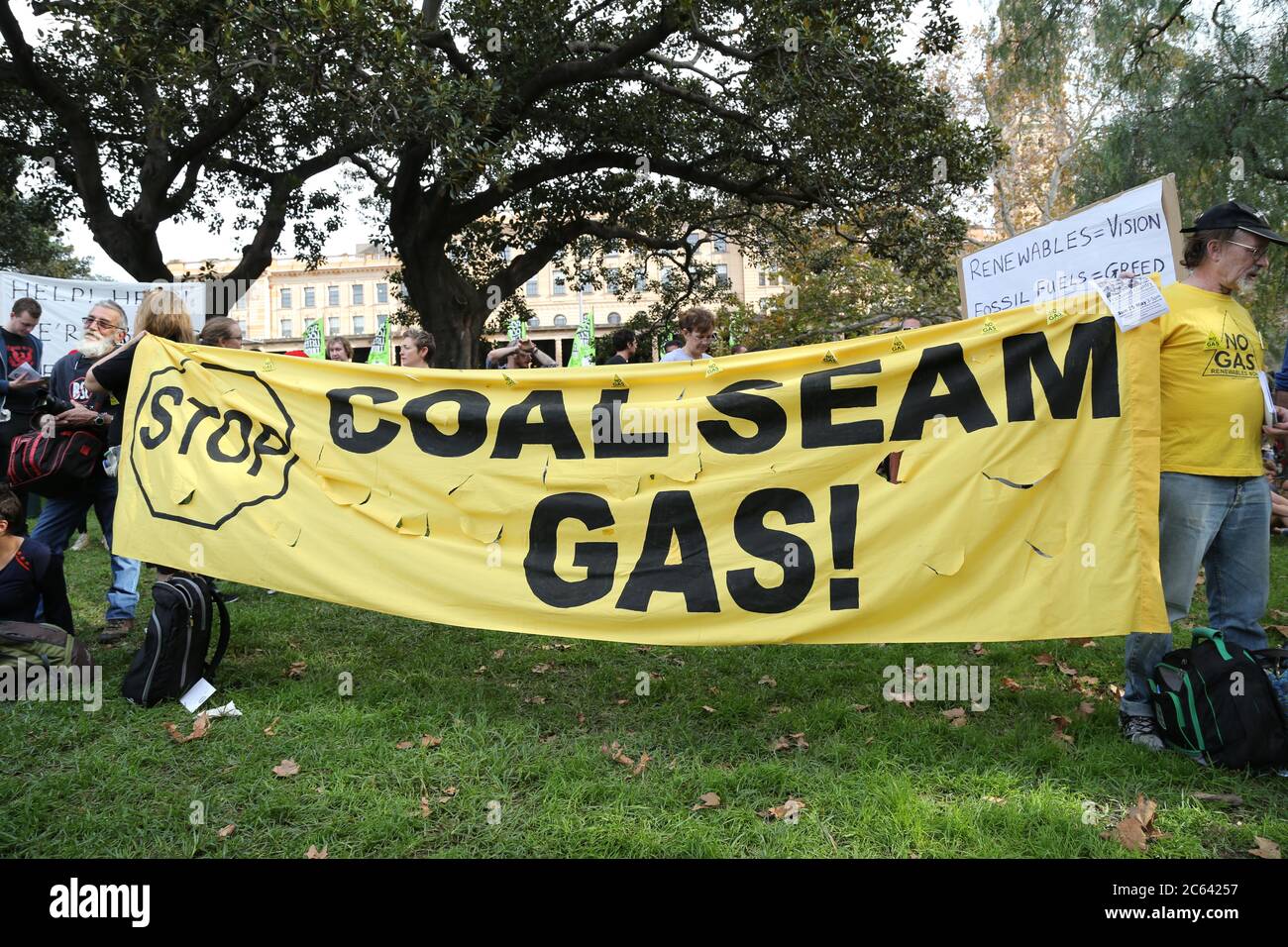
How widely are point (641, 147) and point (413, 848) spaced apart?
12.8m

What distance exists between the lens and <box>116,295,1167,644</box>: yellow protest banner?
3.53 m

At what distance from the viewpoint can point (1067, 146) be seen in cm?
2505

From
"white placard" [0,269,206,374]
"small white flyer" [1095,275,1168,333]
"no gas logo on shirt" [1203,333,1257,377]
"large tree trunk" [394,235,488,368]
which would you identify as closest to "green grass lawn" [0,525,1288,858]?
"no gas logo on shirt" [1203,333,1257,377]

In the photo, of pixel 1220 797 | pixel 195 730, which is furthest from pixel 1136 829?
pixel 195 730

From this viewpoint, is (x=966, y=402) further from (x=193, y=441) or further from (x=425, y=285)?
(x=425, y=285)

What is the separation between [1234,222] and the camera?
3418 millimetres

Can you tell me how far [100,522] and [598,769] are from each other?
3.59 meters

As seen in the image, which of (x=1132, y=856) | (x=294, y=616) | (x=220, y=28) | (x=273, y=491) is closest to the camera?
(x=1132, y=856)

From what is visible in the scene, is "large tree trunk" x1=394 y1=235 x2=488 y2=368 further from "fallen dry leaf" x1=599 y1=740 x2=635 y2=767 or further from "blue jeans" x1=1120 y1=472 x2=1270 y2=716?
"blue jeans" x1=1120 y1=472 x2=1270 y2=716

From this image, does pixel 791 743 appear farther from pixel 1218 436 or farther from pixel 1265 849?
pixel 1218 436

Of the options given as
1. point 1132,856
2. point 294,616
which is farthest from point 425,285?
point 1132,856

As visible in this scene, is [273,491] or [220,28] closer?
[273,491]

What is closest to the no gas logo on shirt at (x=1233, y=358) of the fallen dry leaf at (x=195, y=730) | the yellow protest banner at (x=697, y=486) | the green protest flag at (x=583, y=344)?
the yellow protest banner at (x=697, y=486)

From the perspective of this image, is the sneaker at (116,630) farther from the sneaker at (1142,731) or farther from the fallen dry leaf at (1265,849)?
Answer: the fallen dry leaf at (1265,849)
